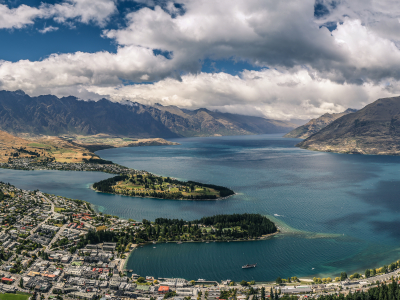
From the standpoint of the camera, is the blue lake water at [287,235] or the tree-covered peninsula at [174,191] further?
the tree-covered peninsula at [174,191]

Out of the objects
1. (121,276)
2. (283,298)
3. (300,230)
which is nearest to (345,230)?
(300,230)

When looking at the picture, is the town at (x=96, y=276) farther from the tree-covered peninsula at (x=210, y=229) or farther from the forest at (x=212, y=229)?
the forest at (x=212, y=229)

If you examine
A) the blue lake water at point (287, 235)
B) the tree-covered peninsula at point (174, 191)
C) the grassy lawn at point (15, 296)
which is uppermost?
the tree-covered peninsula at point (174, 191)

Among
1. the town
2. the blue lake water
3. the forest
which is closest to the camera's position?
the town

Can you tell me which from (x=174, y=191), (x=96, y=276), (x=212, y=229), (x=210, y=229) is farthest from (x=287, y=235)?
(x=174, y=191)

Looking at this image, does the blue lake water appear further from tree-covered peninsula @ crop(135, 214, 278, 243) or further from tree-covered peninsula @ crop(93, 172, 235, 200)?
tree-covered peninsula @ crop(93, 172, 235, 200)

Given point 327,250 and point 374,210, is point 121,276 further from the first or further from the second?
point 374,210

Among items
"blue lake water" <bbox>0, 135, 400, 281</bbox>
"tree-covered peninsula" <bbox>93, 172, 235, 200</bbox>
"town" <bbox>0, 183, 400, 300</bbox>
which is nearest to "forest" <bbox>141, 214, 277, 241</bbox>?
"blue lake water" <bbox>0, 135, 400, 281</bbox>

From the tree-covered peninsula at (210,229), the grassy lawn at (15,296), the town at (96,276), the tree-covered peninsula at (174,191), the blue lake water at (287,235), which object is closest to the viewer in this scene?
the grassy lawn at (15,296)

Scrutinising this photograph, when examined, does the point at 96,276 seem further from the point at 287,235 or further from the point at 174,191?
the point at 174,191

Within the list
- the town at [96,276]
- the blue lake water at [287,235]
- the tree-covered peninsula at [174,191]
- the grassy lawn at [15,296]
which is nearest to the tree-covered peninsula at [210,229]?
the blue lake water at [287,235]
